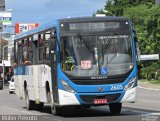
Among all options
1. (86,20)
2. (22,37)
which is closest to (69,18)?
(86,20)

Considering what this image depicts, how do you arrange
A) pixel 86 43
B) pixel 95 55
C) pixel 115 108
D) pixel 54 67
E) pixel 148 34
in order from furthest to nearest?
pixel 148 34 < pixel 115 108 < pixel 54 67 < pixel 86 43 < pixel 95 55

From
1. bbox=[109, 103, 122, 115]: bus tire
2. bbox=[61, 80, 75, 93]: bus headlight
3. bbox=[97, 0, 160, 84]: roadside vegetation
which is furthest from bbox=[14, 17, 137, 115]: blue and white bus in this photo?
bbox=[97, 0, 160, 84]: roadside vegetation

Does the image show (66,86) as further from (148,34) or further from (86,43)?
(148,34)

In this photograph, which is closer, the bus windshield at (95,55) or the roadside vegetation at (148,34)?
the bus windshield at (95,55)

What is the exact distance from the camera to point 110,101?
61.6 feet

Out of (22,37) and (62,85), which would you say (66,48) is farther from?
(22,37)

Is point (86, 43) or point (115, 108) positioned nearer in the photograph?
point (86, 43)

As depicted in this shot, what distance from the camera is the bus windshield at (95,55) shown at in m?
18.6

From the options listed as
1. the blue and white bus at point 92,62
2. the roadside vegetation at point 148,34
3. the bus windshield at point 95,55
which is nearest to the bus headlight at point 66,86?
the blue and white bus at point 92,62

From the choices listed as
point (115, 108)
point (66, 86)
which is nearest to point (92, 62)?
point (66, 86)

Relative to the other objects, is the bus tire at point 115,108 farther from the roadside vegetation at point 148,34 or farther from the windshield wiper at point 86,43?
the roadside vegetation at point 148,34

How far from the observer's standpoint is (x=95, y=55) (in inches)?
738

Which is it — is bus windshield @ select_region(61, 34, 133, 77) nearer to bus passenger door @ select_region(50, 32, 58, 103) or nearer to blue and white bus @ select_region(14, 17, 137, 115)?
blue and white bus @ select_region(14, 17, 137, 115)

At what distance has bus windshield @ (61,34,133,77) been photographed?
18609mm
